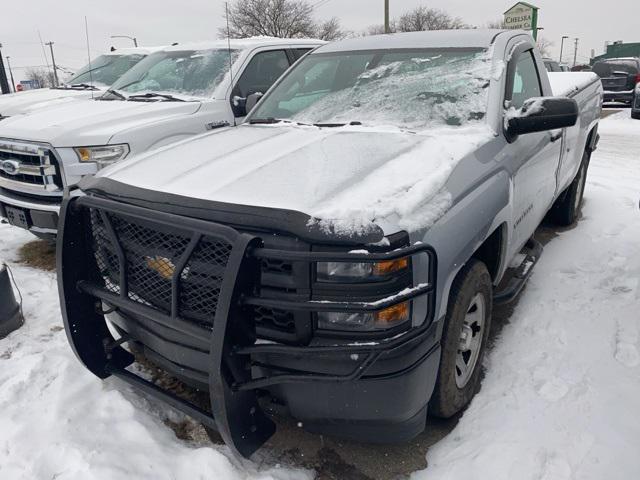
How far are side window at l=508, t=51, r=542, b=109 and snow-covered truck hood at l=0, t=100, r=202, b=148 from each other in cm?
298

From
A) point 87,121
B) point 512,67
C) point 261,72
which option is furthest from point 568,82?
point 87,121

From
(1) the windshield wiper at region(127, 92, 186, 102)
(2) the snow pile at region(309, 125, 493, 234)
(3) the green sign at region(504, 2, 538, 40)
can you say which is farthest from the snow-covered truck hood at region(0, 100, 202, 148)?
(3) the green sign at region(504, 2, 538, 40)

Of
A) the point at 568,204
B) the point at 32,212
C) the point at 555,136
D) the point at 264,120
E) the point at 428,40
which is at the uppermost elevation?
the point at 428,40

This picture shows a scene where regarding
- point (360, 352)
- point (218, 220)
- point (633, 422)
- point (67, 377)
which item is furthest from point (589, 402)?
point (67, 377)

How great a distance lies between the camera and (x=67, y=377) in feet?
9.63

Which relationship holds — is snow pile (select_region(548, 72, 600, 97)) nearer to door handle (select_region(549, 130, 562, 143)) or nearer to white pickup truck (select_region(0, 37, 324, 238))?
door handle (select_region(549, 130, 562, 143))

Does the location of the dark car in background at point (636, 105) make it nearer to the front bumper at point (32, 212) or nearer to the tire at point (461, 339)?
the tire at point (461, 339)

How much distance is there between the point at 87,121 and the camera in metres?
4.57

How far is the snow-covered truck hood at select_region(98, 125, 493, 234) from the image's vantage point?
2009 mm

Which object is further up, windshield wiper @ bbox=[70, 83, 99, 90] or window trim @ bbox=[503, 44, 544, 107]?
window trim @ bbox=[503, 44, 544, 107]

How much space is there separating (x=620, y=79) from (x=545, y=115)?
16.7 metres

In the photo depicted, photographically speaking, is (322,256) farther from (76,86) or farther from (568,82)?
(76,86)

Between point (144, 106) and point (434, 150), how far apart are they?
11.5 feet

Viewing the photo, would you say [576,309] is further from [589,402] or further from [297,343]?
[297,343]
